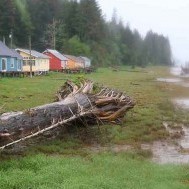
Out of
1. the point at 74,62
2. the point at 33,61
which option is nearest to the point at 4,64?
the point at 33,61

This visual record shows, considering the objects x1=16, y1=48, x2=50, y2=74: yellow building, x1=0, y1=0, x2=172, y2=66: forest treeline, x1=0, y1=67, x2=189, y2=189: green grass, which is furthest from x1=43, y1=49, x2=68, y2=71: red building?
x1=0, y1=67, x2=189, y2=189: green grass

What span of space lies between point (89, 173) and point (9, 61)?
3917 centimetres

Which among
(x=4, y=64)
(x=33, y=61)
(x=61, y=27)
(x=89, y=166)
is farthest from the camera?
(x=61, y=27)

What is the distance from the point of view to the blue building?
46.8 metres

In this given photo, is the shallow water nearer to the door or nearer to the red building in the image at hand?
the door

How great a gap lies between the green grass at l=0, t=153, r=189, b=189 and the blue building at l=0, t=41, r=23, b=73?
36.1 meters

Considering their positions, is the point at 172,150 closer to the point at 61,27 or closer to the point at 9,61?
the point at 9,61

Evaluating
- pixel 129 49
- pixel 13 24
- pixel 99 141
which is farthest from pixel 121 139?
pixel 129 49

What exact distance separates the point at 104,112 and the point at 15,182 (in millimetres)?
7210

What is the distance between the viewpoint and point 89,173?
10.5m

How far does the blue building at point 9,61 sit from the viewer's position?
46844 mm

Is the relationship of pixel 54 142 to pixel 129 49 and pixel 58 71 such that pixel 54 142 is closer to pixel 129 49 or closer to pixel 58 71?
pixel 58 71

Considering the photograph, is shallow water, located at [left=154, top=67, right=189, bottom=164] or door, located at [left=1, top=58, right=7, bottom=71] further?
door, located at [left=1, top=58, right=7, bottom=71]

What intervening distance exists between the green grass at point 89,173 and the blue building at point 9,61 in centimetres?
3605
